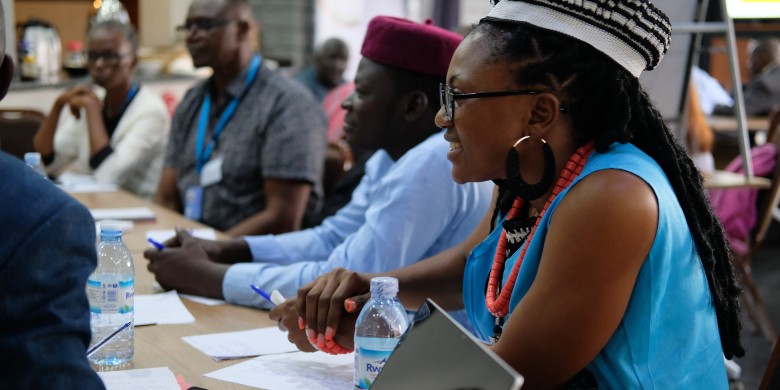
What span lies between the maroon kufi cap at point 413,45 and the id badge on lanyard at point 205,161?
1.20 m

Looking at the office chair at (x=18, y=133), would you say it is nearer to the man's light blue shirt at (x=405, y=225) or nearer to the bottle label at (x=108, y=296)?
the man's light blue shirt at (x=405, y=225)

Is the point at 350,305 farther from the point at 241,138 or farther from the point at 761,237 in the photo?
the point at 761,237

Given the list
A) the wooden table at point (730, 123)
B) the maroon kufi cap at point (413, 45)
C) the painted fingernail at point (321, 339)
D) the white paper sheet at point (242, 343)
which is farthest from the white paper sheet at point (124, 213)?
the wooden table at point (730, 123)

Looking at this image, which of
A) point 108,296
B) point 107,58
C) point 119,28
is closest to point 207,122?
point 107,58

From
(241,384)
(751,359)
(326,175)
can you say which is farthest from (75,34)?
(241,384)

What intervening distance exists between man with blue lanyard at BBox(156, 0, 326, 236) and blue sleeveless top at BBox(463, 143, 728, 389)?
2.00m

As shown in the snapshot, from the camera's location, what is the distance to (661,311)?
1.24m

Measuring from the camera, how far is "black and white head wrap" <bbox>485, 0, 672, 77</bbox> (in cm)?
127

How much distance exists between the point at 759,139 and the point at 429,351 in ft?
22.9

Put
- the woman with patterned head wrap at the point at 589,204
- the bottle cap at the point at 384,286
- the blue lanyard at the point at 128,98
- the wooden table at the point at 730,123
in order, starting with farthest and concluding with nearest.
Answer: the wooden table at the point at 730,123 < the blue lanyard at the point at 128,98 < the bottle cap at the point at 384,286 < the woman with patterned head wrap at the point at 589,204

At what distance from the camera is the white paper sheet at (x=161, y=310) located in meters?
1.85

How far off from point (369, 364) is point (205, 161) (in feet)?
6.76

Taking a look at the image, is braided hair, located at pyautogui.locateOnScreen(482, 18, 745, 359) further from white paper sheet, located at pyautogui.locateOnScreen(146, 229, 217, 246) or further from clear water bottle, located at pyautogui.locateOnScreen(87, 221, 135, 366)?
white paper sheet, located at pyautogui.locateOnScreen(146, 229, 217, 246)

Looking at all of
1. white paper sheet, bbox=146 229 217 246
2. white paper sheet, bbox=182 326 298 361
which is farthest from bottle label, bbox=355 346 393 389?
white paper sheet, bbox=146 229 217 246
